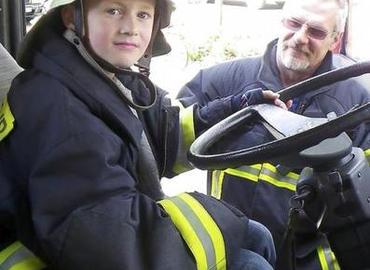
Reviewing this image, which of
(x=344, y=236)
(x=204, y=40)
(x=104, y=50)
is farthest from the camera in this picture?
(x=204, y=40)

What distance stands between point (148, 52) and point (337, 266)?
735 mm

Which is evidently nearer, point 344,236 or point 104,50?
point 344,236

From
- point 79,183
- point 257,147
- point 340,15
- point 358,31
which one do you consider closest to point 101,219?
point 79,183

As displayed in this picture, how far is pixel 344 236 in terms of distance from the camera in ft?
3.78

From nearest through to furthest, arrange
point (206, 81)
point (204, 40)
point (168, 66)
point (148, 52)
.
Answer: point (148, 52)
point (206, 81)
point (168, 66)
point (204, 40)

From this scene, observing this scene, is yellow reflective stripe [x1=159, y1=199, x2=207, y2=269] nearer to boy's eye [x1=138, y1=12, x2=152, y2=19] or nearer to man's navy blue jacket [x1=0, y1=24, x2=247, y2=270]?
man's navy blue jacket [x1=0, y1=24, x2=247, y2=270]

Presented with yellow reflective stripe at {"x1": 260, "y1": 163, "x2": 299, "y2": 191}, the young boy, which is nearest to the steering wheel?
the young boy

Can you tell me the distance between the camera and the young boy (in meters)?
1.05

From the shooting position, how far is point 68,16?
1355 mm

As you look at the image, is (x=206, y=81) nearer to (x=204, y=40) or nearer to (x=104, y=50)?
(x=104, y=50)

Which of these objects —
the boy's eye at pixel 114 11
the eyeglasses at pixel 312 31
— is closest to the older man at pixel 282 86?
the eyeglasses at pixel 312 31

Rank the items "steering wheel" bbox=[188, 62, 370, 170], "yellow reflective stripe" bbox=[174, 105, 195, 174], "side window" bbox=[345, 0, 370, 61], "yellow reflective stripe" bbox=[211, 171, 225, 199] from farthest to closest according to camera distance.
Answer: "side window" bbox=[345, 0, 370, 61], "yellow reflective stripe" bbox=[211, 171, 225, 199], "yellow reflective stripe" bbox=[174, 105, 195, 174], "steering wheel" bbox=[188, 62, 370, 170]

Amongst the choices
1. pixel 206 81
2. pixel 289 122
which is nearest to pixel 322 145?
pixel 289 122

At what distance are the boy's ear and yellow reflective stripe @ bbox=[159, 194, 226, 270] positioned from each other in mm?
506
